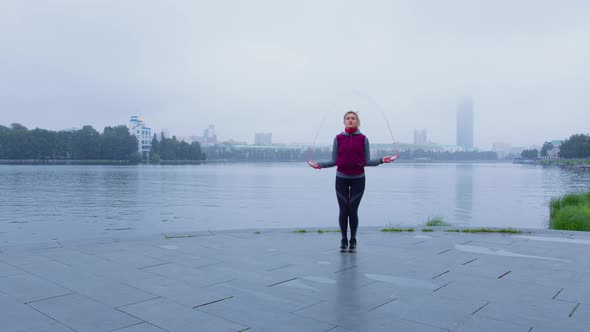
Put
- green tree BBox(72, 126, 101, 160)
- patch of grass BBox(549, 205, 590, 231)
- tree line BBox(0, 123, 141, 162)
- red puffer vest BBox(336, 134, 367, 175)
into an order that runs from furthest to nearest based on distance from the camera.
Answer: green tree BBox(72, 126, 101, 160) → tree line BBox(0, 123, 141, 162) → patch of grass BBox(549, 205, 590, 231) → red puffer vest BBox(336, 134, 367, 175)

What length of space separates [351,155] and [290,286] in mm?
2674

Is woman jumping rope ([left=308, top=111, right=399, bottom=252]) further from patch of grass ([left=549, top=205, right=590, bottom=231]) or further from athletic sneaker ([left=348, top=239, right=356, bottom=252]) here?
patch of grass ([left=549, top=205, right=590, bottom=231])

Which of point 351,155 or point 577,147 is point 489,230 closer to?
point 351,155

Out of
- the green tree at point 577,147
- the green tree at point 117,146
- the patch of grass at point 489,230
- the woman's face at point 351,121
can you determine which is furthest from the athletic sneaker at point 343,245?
the green tree at point 577,147

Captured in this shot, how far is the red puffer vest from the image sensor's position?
23.8ft

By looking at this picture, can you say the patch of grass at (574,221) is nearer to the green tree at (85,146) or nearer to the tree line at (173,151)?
the green tree at (85,146)

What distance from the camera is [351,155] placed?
23.8ft

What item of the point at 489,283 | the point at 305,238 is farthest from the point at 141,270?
the point at 489,283

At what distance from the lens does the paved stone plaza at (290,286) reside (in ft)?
13.5

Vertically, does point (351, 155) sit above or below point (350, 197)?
above

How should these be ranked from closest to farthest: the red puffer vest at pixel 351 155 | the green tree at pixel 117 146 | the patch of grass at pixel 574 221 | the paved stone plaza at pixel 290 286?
the paved stone plaza at pixel 290 286, the red puffer vest at pixel 351 155, the patch of grass at pixel 574 221, the green tree at pixel 117 146

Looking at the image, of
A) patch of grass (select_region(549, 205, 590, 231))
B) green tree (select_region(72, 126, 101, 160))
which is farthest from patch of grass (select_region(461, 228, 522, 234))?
green tree (select_region(72, 126, 101, 160))

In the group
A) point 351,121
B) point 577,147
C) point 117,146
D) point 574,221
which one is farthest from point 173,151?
point 351,121

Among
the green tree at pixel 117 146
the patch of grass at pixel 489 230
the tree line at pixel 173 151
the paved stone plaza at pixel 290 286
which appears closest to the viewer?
the paved stone plaza at pixel 290 286
